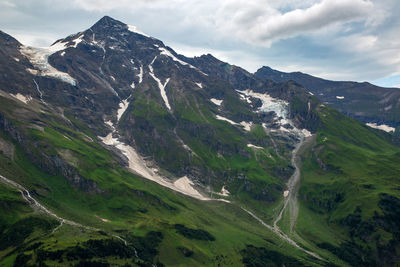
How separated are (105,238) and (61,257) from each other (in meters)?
34.0

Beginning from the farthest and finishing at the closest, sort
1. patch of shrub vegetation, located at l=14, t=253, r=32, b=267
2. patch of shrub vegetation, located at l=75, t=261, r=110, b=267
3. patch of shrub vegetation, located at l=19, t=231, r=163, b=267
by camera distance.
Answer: patch of shrub vegetation, located at l=75, t=261, r=110, b=267, patch of shrub vegetation, located at l=19, t=231, r=163, b=267, patch of shrub vegetation, located at l=14, t=253, r=32, b=267

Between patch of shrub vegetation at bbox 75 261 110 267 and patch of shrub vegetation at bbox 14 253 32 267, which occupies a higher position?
patch of shrub vegetation at bbox 14 253 32 267

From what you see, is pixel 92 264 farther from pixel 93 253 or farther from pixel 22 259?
pixel 22 259

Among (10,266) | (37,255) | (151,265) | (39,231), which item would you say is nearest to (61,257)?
(37,255)

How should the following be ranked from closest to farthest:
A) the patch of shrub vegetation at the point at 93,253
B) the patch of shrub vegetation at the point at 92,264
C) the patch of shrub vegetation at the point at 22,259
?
the patch of shrub vegetation at the point at 22,259 → the patch of shrub vegetation at the point at 93,253 → the patch of shrub vegetation at the point at 92,264

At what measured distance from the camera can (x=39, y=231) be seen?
19650 cm

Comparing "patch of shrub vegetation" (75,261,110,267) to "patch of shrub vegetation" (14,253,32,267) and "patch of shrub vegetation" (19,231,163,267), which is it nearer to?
"patch of shrub vegetation" (19,231,163,267)

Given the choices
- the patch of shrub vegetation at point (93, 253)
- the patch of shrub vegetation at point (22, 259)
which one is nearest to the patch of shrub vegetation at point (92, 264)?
the patch of shrub vegetation at point (93, 253)

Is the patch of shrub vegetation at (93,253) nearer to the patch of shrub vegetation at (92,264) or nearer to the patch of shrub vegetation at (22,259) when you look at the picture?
the patch of shrub vegetation at (92,264)

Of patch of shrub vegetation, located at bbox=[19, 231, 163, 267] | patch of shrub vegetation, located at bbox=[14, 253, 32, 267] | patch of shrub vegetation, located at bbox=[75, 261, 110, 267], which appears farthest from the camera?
patch of shrub vegetation, located at bbox=[75, 261, 110, 267]

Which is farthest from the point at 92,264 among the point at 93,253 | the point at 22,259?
the point at 22,259

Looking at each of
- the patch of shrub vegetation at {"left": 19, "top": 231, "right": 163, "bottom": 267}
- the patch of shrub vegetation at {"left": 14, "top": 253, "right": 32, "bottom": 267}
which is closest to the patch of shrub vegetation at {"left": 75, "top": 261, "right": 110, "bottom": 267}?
the patch of shrub vegetation at {"left": 19, "top": 231, "right": 163, "bottom": 267}

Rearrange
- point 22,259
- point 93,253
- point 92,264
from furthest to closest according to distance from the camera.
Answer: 1. point 93,253
2. point 92,264
3. point 22,259

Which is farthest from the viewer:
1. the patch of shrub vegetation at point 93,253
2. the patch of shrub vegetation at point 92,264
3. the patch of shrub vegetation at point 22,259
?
the patch of shrub vegetation at point 92,264
